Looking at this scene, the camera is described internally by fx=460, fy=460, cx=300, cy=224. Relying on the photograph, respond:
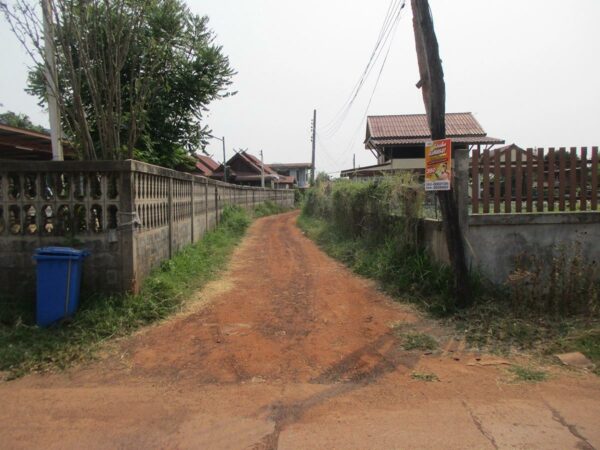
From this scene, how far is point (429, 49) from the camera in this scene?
5605 mm

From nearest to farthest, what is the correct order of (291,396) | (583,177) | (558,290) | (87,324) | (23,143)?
(291,396) < (87,324) < (558,290) < (583,177) < (23,143)

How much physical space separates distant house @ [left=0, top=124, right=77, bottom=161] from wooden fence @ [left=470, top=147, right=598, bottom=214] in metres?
7.41

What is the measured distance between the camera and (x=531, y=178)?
615 cm

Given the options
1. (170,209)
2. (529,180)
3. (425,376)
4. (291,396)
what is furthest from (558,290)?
(170,209)

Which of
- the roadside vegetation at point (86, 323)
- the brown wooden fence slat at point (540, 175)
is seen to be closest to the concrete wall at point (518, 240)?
the brown wooden fence slat at point (540, 175)

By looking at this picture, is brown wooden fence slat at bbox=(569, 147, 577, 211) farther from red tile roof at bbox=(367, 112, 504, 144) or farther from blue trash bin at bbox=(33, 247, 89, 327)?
red tile roof at bbox=(367, 112, 504, 144)

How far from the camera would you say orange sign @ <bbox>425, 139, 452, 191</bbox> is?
560 cm

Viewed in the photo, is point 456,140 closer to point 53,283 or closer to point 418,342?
point 418,342

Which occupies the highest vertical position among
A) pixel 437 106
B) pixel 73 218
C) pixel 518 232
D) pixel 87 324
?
pixel 437 106

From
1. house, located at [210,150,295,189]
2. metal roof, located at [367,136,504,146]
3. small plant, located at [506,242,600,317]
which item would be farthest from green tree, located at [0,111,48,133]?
small plant, located at [506,242,600,317]

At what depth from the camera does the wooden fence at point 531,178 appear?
6.14 metres

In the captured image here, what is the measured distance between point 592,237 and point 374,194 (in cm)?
440

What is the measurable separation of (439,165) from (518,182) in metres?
1.31

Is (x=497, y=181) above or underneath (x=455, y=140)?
underneath
